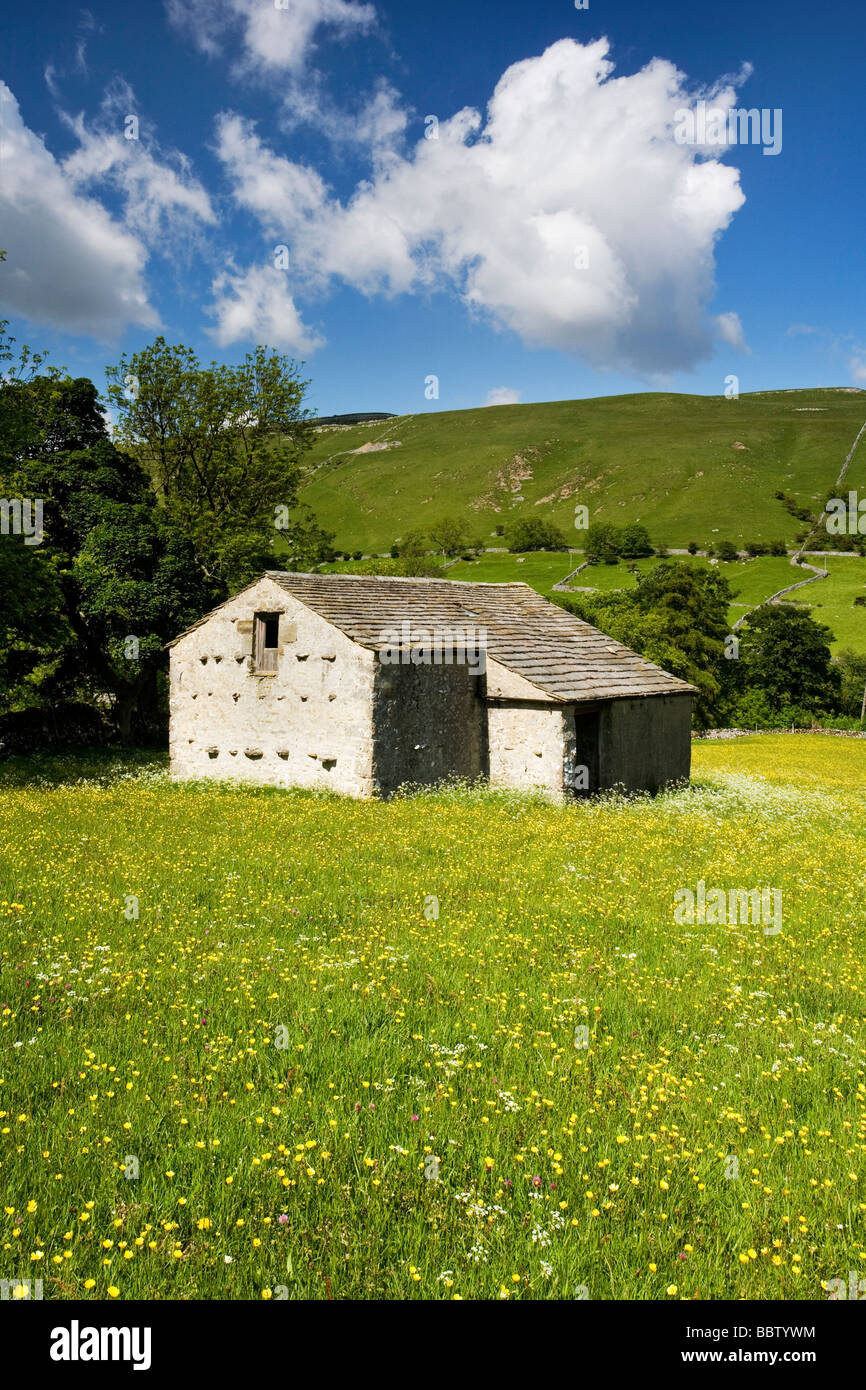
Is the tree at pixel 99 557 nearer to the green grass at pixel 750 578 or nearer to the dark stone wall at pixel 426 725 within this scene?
the dark stone wall at pixel 426 725

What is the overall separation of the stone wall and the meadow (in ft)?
23.9

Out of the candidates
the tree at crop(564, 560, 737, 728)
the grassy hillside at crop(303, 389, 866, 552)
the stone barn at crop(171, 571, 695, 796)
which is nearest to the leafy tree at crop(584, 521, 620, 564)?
the grassy hillside at crop(303, 389, 866, 552)

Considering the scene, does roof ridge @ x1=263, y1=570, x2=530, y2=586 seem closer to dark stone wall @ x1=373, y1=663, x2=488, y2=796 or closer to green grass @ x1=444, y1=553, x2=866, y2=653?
dark stone wall @ x1=373, y1=663, x2=488, y2=796

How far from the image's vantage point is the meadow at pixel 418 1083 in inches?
151

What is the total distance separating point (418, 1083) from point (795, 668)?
68.2m

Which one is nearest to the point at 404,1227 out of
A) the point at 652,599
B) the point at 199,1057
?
the point at 199,1057

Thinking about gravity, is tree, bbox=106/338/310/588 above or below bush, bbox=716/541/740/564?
below

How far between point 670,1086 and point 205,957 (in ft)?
14.5

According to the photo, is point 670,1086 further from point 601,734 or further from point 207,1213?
point 601,734

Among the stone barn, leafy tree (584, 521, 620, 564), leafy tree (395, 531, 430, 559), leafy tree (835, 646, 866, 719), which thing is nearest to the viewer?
the stone barn

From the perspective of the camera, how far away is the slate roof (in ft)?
66.0

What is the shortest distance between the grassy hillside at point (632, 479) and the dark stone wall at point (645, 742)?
365 feet

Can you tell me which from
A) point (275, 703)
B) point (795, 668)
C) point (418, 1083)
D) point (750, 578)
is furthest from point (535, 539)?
point (418, 1083)

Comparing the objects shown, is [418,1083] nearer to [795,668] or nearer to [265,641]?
[265,641]
